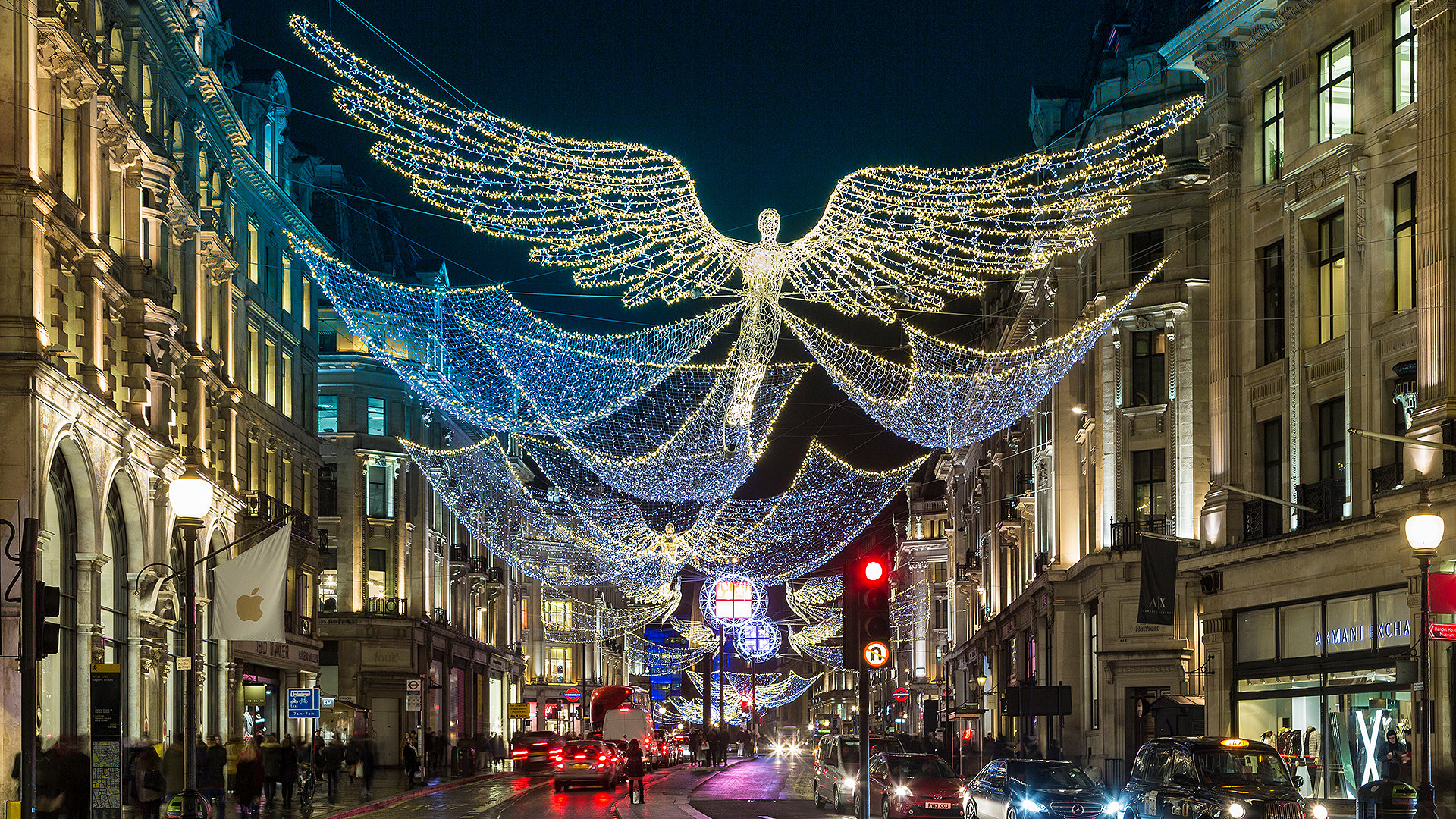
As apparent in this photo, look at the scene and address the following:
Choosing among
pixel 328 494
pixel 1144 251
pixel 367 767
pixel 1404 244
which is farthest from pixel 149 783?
pixel 328 494

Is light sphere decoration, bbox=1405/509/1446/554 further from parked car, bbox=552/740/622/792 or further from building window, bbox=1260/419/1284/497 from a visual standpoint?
parked car, bbox=552/740/622/792

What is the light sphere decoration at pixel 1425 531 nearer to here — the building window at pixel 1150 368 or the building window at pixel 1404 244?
the building window at pixel 1404 244

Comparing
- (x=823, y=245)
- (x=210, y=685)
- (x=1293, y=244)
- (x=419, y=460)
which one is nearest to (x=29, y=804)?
(x=823, y=245)

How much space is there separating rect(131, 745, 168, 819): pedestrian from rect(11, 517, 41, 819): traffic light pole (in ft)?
26.3

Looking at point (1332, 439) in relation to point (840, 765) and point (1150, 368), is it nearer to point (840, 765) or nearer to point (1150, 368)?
point (840, 765)

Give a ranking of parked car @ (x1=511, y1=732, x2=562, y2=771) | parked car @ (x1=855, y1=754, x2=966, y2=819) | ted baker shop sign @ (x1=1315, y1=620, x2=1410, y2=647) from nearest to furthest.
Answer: ted baker shop sign @ (x1=1315, y1=620, x2=1410, y2=647) < parked car @ (x1=855, y1=754, x2=966, y2=819) < parked car @ (x1=511, y1=732, x2=562, y2=771)

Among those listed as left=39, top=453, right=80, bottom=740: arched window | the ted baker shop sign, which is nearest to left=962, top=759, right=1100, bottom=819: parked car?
the ted baker shop sign

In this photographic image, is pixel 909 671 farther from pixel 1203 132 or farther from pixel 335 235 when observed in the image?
pixel 1203 132

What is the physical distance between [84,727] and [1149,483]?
27.5 meters

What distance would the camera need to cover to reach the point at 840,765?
32656mm

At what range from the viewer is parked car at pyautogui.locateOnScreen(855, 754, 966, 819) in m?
28.9

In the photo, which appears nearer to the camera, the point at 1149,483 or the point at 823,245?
the point at 823,245

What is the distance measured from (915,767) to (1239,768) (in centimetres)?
971

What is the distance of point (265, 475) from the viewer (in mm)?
49594
